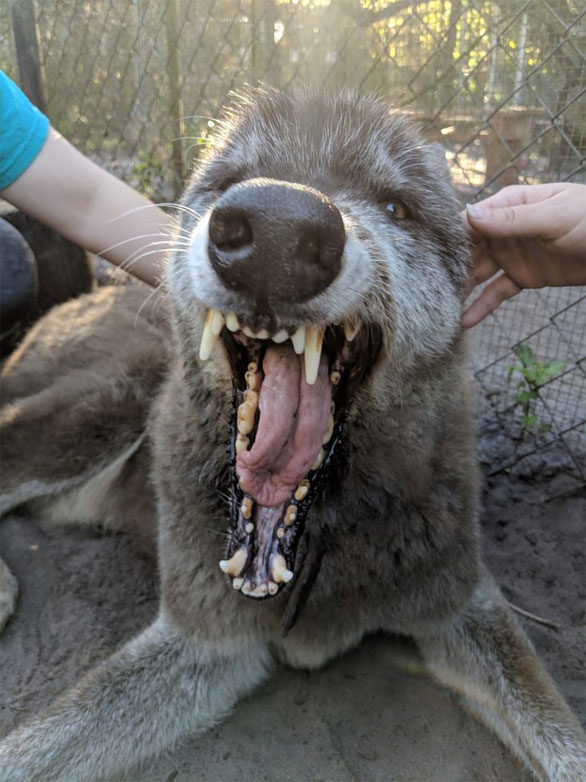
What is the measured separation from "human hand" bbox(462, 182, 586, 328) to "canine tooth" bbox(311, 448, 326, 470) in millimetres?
725

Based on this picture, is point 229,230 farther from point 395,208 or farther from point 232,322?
point 395,208

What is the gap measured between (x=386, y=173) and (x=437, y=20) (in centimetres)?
213

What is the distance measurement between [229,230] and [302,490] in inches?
30.5

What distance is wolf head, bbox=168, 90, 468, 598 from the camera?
1587 millimetres

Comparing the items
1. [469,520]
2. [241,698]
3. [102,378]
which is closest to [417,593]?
[469,520]

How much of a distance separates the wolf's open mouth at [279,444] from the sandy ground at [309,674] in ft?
2.71

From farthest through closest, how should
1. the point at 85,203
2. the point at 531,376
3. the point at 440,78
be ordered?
the point at 440,78 → the point at 531,376 → the point at 85,203

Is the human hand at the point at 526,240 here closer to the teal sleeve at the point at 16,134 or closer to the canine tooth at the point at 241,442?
the canine tooth at the point at 241,442

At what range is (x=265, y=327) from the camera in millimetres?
1672

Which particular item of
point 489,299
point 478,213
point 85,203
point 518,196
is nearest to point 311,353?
point 478,213

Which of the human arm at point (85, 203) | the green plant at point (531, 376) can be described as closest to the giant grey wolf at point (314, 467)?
the human arm at point (85, 203)

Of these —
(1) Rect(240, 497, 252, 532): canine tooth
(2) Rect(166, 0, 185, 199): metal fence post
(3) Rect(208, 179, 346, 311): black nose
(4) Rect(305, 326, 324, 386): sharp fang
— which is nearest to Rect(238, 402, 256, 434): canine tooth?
(1) Rect(240, 497, 252, 532): canine tooth

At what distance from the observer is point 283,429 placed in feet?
6.35

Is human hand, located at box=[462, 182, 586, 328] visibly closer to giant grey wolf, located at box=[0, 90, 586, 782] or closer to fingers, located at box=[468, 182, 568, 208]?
fingers, located at box=[468, 182, 568, 208]
